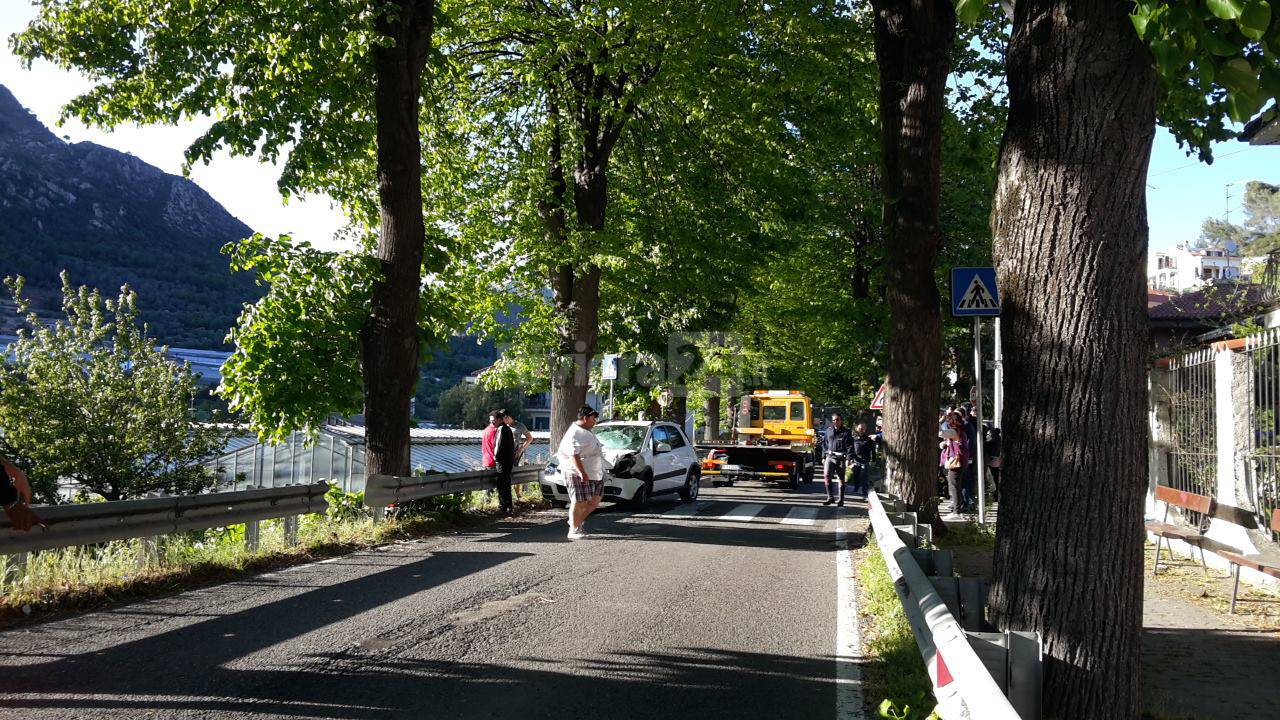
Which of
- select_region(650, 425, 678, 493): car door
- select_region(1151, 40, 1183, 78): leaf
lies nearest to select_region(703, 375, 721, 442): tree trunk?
select_region(650, 425, 678, 493): car door

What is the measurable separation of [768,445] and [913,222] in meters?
15.2

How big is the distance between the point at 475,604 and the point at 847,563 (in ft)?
16.4

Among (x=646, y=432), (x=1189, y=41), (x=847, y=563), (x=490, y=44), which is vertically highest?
(x=490, y=44)

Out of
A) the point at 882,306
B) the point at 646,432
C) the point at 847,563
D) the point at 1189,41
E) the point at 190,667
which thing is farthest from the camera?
the point at 882,306

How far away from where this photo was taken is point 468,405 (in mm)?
104000

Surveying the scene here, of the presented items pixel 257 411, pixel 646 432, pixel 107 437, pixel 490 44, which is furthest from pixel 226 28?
pixel 107 437

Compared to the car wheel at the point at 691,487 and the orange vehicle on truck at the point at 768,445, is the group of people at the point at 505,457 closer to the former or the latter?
the car wheel at the point at 691,487

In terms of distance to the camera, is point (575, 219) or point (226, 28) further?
point (575, 219)

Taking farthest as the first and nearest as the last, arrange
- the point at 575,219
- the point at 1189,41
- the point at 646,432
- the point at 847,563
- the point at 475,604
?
the point at 575,219
the point at 646,432
the point at 847,563
the point at 475,604
the point at 1189,41

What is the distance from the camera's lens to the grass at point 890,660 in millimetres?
5215

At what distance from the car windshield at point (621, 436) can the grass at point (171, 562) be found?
5.02 meters

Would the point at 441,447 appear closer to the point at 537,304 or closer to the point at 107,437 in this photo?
the point at 107,437

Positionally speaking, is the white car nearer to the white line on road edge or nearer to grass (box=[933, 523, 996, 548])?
grass (box=[933, 523, 996, 548])

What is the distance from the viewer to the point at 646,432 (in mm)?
18641
